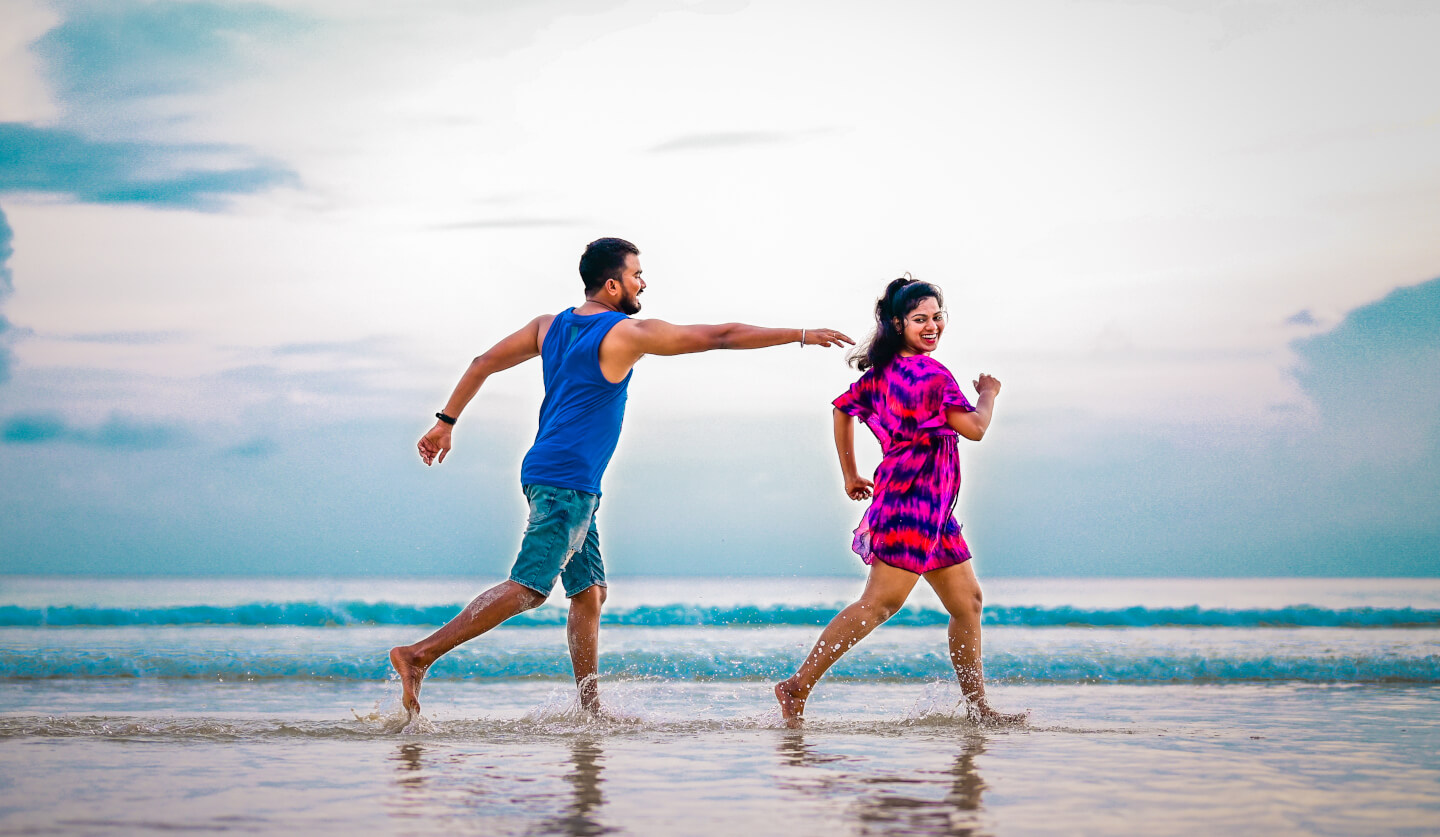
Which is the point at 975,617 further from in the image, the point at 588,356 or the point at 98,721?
the point at 98,721

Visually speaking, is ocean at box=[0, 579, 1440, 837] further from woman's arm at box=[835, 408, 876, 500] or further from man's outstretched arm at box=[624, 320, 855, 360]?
man's outstretched arm at box=[624, 320, 855, 360]

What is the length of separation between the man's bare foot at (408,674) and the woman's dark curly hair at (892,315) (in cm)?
222

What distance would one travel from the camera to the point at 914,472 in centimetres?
457

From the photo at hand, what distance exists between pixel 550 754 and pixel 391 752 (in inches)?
22.3

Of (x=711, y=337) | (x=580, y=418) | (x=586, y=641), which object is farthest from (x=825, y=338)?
(x=586, y=641)

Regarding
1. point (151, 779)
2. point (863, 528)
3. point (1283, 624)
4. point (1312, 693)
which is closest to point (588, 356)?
point (863, 528)

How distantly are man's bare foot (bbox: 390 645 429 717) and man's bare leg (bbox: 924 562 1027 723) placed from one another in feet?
6.74

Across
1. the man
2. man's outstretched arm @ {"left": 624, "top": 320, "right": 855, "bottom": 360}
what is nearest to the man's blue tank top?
the man

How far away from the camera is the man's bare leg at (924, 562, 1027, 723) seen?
4.53m

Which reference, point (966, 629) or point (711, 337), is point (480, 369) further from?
point (966, 629)

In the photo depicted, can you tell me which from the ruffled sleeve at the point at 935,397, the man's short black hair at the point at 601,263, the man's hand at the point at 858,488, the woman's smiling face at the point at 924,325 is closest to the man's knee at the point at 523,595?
the man's short black hair at the point at 601,263

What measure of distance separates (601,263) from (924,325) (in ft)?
4.55

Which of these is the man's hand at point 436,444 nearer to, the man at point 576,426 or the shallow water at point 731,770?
the man at point 576,426

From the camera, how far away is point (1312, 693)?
6305mm
